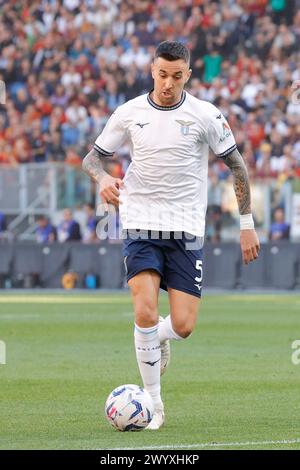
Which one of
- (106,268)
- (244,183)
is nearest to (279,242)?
(106,268)

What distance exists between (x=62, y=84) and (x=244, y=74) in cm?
481

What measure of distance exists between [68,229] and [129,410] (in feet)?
68.6

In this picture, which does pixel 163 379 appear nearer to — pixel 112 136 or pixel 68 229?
pixel 112 136

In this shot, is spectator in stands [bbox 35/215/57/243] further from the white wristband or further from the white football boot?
the white wristband

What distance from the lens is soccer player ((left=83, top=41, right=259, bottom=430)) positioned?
9445 mm

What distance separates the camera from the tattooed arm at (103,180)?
905cm

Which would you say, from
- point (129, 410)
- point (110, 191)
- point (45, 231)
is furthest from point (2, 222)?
point (129, 410)

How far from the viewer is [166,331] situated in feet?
31.7

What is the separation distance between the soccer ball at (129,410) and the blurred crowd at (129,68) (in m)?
19.8

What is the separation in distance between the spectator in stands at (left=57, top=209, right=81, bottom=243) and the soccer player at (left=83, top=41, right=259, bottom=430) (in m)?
20.0

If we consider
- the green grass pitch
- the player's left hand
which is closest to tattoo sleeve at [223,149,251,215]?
the player's left hand

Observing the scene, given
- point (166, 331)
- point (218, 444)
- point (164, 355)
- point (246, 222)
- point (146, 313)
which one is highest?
point (246, 222)

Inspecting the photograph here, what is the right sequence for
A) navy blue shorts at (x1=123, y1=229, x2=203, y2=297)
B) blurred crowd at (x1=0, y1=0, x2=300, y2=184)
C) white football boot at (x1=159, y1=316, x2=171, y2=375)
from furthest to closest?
blurred crowd at (x1=0, y1=0, x2=300, y2=184), white football boot at (x1=159, y1=316, x2=171, y2=375), navy blue shorts at (x1=123, y1=229, x2=203, y2=297)

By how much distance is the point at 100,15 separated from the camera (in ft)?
119
